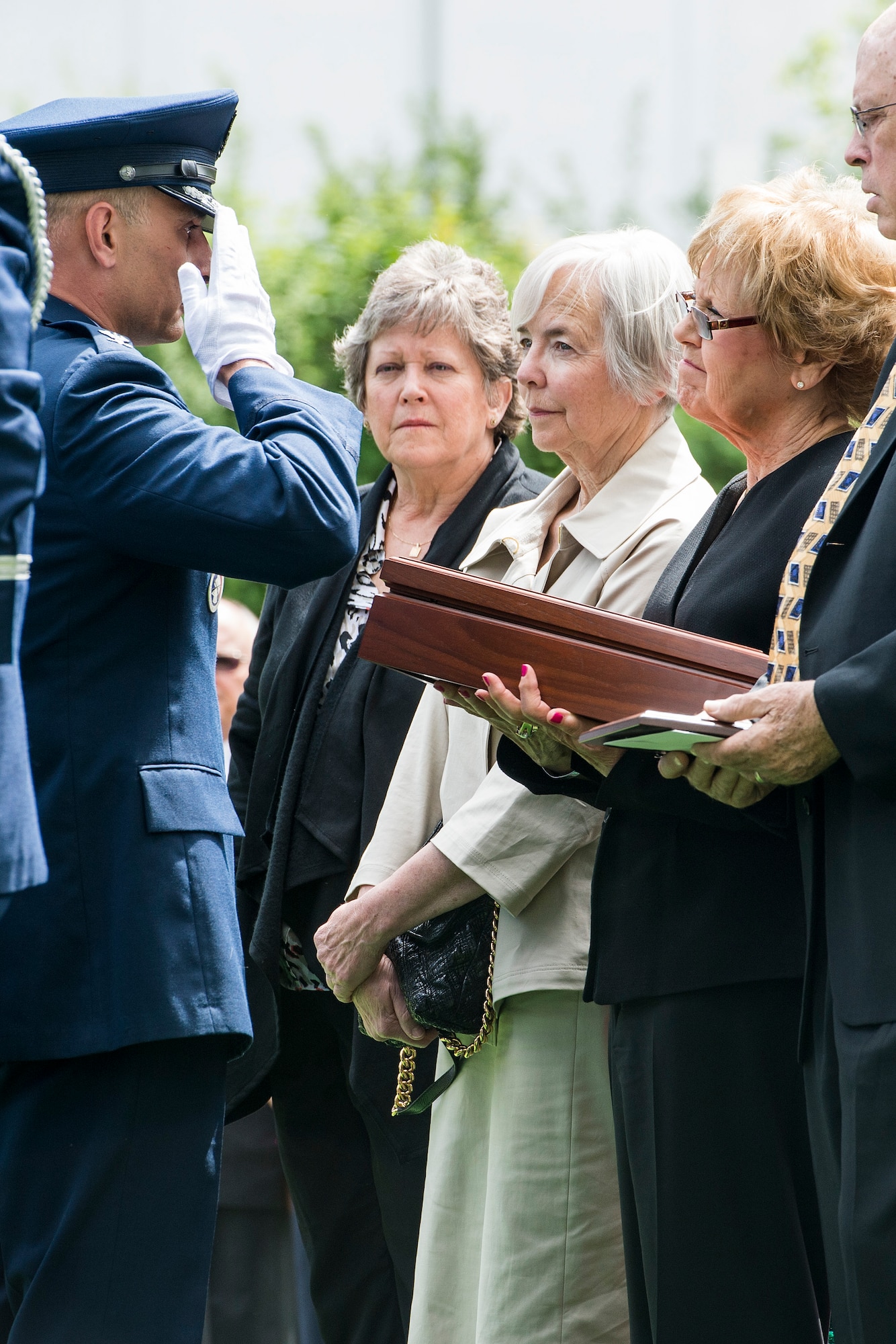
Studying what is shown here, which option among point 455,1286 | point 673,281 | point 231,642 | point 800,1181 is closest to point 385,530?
point 673,281

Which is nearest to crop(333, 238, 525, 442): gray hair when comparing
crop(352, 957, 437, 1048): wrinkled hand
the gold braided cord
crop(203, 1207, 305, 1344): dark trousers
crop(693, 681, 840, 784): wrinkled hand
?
crop(352, 957, 437, 1048): wrinkled hand

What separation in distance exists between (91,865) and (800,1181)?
1.18m

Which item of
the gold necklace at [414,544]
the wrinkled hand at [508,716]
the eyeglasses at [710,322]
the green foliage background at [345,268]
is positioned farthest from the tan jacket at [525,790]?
the green foliage background at [345,268]

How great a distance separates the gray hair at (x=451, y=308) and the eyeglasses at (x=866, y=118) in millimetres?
1610

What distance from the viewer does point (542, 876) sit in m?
2.90

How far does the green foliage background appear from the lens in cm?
1020

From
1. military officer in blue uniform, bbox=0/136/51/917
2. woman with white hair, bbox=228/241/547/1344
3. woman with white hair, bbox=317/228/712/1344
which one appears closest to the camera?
military officer in blue uniform, bbox=0/136/51/917

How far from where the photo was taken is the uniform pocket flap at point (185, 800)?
7.60ft

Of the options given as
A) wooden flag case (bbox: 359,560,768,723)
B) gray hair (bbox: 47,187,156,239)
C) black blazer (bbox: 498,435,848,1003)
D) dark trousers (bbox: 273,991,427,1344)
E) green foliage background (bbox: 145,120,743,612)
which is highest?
green foliage background (bbox: 145,120,743,612)

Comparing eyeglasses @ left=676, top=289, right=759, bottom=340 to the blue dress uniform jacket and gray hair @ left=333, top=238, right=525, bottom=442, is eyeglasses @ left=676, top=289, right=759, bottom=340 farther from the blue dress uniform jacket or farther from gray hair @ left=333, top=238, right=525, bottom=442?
gray hair @ left=333, top=238, right=525, bottom=442

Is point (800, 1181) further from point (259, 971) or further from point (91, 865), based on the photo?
point (259, 971)

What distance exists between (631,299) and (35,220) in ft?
5.15

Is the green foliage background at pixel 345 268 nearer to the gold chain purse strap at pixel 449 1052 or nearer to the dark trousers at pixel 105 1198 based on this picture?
the gold chain purse strap at pixel 449 1052

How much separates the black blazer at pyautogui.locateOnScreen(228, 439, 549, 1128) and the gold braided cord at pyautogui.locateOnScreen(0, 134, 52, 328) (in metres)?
1.66
